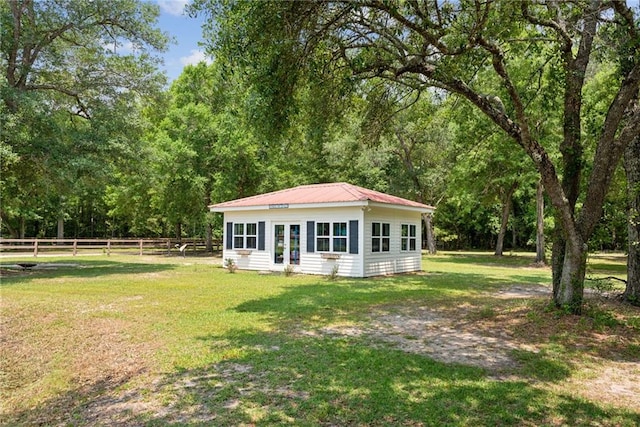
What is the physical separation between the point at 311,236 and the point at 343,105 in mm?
7376

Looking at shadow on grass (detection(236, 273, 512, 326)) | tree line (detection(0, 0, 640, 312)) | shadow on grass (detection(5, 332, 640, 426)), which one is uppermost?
tree line (detection(0, 0, 640, 312))

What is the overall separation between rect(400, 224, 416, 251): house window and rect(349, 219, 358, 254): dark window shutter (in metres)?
2.92

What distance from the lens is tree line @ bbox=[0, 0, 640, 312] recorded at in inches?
273

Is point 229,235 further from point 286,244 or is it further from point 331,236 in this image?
point 331,236

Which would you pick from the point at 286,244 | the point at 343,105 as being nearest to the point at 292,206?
the point at 286,244

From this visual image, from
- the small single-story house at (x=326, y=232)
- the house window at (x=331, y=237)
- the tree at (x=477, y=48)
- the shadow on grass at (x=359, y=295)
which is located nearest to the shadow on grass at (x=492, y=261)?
the small single-story house at (x=326, y=232)

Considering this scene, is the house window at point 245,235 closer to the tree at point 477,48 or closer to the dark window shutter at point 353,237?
the dark window shutter at point 353,237

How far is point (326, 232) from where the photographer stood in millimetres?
15406

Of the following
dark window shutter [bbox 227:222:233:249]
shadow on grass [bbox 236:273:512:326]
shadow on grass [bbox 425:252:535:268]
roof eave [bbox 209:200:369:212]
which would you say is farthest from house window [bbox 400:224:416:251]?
dark window shutter [bbox 227:222:233:249]

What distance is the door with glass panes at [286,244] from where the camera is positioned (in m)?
16.2

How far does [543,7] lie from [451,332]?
617cm

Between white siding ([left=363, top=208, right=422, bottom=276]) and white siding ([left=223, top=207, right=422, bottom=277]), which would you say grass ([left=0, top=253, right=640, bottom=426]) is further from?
white siding ([left=363, top=208, right=422, bottom=276])

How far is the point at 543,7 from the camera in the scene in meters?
8.13

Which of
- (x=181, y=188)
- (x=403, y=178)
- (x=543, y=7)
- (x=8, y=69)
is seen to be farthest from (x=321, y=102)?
(x=403, y=178)
